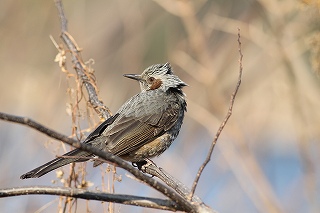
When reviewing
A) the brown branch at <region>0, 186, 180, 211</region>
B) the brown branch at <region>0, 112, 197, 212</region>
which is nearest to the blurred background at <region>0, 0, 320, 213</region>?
the brown branch at <region>0, 186, 180, 211</region>

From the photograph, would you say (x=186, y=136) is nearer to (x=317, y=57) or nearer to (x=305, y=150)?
(x=305, y=150)

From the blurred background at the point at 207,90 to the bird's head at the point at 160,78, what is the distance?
0.94 feet

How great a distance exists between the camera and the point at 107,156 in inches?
78.9

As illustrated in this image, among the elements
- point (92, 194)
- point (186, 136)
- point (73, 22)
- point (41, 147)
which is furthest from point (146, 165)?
point (73, 22)

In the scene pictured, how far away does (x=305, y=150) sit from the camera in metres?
4.74

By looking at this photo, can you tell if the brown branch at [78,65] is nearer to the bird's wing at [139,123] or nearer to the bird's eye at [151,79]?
the bird's wing at [139,123]

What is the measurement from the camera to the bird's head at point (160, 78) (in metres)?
4.83

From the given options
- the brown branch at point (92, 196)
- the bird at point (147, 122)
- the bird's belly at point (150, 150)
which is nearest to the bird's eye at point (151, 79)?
the bird at point (147, 122)

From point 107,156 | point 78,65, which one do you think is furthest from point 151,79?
point 107,156

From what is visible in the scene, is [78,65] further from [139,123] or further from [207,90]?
[207,90]

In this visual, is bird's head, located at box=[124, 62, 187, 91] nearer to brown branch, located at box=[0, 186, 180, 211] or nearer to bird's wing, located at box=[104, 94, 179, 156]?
bird's wing, located at box=[104, 94, 179, 156]

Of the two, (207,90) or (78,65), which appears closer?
(78,65)

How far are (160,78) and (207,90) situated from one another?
53cm

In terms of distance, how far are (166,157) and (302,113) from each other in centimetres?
134
